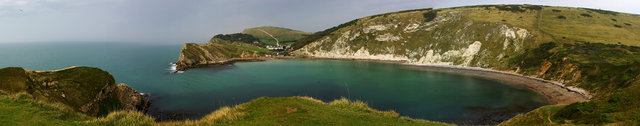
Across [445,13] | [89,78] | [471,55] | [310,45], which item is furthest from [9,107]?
[445,13]

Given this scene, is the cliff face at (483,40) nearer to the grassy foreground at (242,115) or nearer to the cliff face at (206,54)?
the cliff face at (206,54)

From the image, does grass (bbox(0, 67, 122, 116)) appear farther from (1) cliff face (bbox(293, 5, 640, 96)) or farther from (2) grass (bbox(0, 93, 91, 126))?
(1) cliff face (bbox(293, 5, 640, 96))

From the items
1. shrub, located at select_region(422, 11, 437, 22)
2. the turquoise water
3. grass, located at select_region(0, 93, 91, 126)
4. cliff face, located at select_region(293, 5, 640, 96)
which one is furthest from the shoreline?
grass, located at select_region(0, 93, 91, 126)

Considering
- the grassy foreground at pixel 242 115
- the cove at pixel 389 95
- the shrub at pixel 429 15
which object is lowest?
the cove at pixel 389 95

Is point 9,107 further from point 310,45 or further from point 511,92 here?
point 310,45

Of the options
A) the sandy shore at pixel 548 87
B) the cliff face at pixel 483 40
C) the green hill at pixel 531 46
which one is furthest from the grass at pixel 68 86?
the cliff face at pixel 483 40
